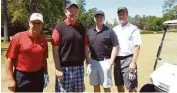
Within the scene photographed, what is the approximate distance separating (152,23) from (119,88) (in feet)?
361

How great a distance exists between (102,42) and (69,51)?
0.92m

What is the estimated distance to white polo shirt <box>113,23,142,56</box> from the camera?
6.25 metres

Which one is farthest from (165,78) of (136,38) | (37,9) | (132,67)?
(37,9)

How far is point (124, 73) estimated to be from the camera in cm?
637

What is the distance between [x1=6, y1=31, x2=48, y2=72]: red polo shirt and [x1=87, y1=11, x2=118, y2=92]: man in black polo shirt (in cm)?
136

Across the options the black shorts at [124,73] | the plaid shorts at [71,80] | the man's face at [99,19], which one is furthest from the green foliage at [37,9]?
the plaid shorts at [71,80]

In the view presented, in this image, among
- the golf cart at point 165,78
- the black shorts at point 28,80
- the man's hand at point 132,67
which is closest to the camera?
the black shorts at point 28,80

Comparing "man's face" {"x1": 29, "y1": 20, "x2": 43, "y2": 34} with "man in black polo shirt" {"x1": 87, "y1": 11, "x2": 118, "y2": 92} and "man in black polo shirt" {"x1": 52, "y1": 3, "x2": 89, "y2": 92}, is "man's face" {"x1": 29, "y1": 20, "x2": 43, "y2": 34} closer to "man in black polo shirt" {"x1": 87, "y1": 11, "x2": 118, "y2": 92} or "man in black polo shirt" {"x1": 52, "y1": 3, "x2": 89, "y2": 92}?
"man in black polo shirt" {"x1": 52, "y1": 3, "x2": 89, "y2": 92}

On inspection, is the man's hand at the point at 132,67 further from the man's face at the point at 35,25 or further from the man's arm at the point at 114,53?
the man's face at the point at 35,25

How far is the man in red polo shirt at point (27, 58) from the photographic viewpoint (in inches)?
183

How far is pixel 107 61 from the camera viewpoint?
600 cm

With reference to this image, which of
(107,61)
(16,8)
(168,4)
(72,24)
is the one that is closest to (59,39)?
(72,24)

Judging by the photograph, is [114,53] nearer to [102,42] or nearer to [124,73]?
[102,42]

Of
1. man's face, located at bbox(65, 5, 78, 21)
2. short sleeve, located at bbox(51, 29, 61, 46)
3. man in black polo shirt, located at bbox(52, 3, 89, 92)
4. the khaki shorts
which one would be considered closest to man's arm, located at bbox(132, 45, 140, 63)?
the khaki shorts
